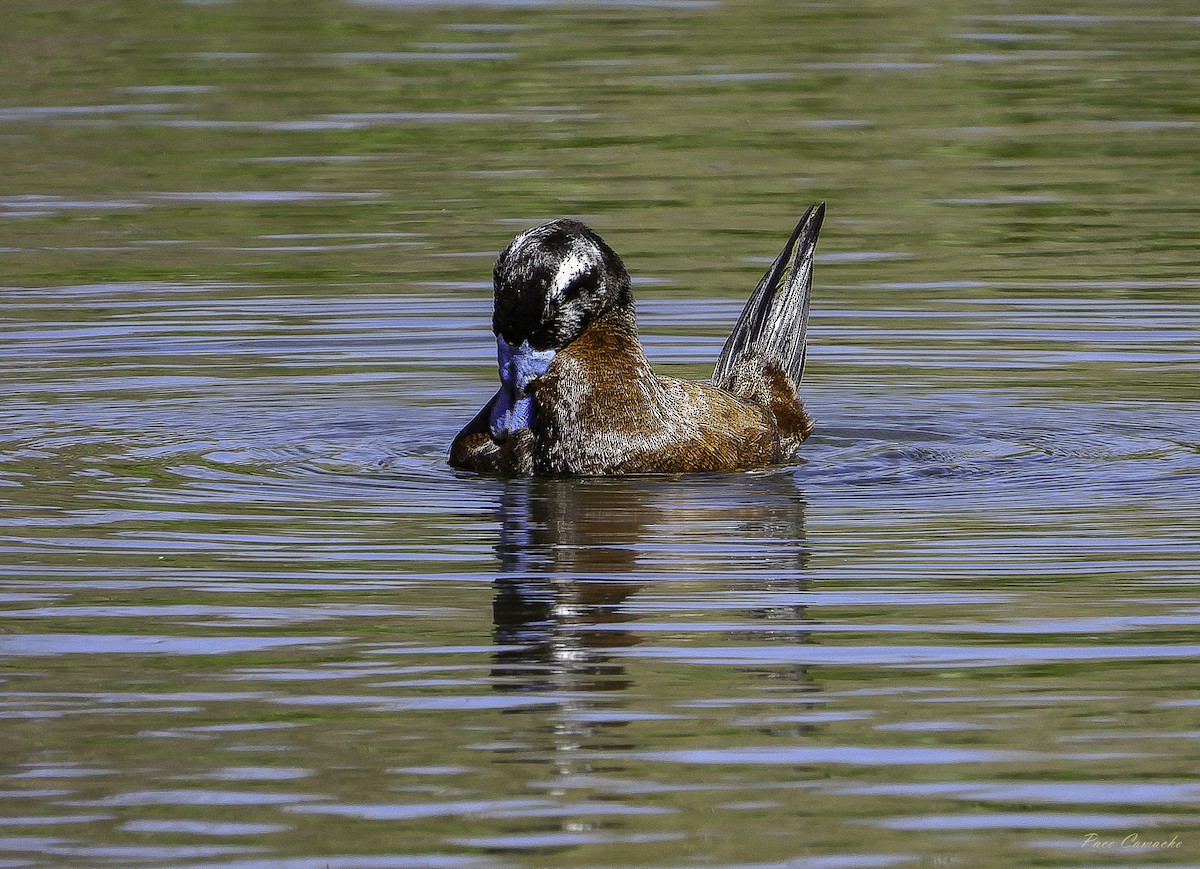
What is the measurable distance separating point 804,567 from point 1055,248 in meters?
7.21

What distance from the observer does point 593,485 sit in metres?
9.11

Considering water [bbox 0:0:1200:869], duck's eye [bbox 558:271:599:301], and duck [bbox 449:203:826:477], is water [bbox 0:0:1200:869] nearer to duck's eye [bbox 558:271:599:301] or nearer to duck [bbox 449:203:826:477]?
duck [bbox 449:203:826:477]

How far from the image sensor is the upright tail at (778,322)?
10.6 metres

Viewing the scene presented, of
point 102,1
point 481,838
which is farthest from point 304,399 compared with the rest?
point 102,1

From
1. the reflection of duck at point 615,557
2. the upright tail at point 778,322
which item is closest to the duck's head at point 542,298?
the reflection of duck at point 615,557
